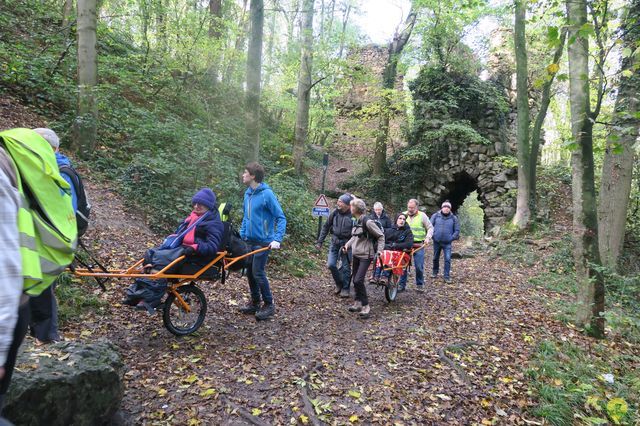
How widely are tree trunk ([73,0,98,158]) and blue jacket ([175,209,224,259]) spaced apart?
225 inches

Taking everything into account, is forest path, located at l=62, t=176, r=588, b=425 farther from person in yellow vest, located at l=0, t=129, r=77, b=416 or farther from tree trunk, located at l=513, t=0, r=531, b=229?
tree trunk, located at l=513, t=0, r=531, b=229

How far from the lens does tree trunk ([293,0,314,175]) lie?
1324 cm

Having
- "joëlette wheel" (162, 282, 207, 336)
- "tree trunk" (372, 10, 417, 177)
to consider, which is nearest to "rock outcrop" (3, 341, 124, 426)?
"joëlette wheel" (162, 282, 207, 336)

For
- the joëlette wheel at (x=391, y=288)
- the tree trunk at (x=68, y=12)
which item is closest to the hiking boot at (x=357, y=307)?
the joëlette wheel at (x=391, y=288)

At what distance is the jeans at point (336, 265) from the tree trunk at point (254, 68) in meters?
4.08

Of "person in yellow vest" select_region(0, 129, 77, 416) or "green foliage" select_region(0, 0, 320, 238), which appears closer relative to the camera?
"person in yellow vest" select_region(0, 129, 77, 416)

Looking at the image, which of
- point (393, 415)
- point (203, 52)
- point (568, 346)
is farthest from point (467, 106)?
point (393, 415)

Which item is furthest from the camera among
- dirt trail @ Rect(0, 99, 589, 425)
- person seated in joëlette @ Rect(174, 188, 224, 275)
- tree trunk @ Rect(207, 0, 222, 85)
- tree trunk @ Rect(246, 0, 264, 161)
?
tree trunk @ Rect(207, 0, 222, 85)

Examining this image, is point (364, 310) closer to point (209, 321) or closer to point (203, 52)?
point (209, 321)

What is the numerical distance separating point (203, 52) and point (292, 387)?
10.3 m

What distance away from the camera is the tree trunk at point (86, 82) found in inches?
318

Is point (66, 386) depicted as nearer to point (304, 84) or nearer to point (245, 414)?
point (245, 414)

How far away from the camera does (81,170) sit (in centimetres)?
793

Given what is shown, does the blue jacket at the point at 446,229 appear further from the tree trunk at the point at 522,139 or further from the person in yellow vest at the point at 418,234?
the tree trunk at the point at 522,139
